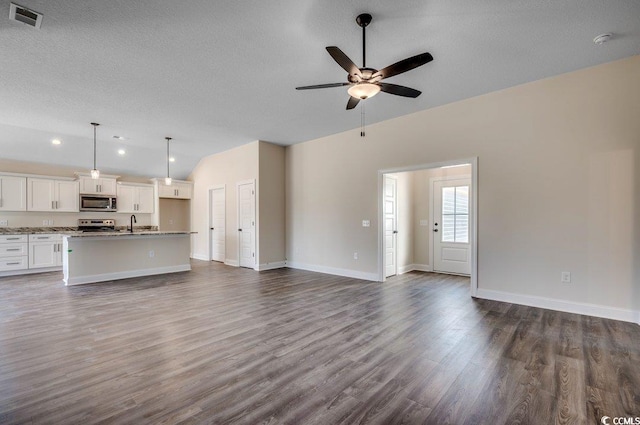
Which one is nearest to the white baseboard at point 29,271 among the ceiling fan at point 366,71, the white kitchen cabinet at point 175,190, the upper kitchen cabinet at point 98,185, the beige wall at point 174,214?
the upper kitchen cabinet at point 98,185

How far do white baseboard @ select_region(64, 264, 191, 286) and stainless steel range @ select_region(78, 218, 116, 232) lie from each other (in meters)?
2.86

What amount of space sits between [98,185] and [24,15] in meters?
6.19

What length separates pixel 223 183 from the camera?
26.0 feet

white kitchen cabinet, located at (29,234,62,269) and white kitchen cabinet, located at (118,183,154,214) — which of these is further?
white kitchen cabinet, located at (118,183,154,214)

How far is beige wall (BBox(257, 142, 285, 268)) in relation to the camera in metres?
6.84

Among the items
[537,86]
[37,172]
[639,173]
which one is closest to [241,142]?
[37,172]

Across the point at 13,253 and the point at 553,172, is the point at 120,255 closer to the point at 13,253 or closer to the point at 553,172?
the point at 13,253

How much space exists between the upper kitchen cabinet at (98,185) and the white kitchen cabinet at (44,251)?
4.38 ft

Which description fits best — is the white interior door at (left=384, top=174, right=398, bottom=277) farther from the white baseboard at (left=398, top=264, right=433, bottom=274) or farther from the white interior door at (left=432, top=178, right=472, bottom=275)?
the white interior door at (left=432, top=178, right=472, bottom=275)

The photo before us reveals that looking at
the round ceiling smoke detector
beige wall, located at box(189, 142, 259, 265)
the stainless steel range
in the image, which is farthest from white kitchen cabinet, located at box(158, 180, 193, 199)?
the round ceiling smoke detector

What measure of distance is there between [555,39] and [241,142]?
5.81 meters

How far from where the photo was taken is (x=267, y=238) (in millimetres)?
6930

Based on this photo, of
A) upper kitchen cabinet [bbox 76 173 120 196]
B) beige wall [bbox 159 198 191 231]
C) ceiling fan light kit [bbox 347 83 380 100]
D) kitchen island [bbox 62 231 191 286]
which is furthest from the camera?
beige wall [bbox 159 198 191 231]

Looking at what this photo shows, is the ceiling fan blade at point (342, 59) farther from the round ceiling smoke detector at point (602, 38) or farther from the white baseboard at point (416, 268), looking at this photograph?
the white baseboard at point (416, 268)
